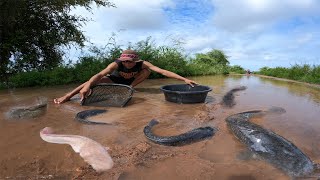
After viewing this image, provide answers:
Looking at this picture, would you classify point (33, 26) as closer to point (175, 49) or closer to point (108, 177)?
point (175, 49)

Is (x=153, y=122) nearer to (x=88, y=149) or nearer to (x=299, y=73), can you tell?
(x=88, y=149)

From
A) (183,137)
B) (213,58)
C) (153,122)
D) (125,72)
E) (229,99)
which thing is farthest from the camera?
(213,58)

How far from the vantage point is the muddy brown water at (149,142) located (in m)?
2.70

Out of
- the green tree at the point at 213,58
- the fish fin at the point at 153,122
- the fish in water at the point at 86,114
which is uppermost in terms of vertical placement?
the green tree at the point at 213,58

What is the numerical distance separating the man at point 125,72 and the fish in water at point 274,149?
6.55 feet

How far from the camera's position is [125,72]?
6117mm

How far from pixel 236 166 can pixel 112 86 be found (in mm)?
3147

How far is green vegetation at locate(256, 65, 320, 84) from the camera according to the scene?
866cm

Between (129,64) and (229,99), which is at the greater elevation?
(129,64)

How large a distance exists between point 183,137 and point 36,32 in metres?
8.13

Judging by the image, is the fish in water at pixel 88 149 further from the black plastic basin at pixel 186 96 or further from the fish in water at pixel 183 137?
the black plastic basin at pixel 186 96

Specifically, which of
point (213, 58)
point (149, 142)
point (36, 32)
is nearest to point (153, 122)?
point (149, 142)

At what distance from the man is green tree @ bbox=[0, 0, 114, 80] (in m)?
4.43

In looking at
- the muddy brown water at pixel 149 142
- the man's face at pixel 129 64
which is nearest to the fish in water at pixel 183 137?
the muddy brown water at pixel 149 142
